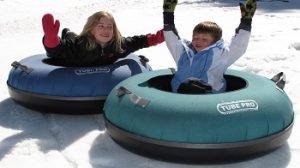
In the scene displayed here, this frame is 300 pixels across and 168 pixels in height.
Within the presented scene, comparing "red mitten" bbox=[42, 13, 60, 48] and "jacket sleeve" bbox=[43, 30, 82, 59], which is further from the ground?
"red mitten" bbox=[42, 13, 60, 48]

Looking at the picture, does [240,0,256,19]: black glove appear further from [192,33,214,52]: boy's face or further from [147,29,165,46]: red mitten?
[147,29,165,46]: red mitten

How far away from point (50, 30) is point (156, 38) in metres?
1.16

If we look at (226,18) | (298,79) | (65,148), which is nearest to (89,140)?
(65,148)

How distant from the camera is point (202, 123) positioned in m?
3.10

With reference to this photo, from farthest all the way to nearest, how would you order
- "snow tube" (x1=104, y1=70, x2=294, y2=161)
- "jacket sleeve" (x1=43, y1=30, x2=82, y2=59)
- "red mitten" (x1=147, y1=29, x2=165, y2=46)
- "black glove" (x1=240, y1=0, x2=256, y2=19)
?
"red mitten" (x1=147, y1=29, x2=165, y2=46) < "jacket sleeve" (x1=43, y1=30, x2=82, y2=59) < "black glove" (x1=240, y1=0, x2=256, y2=19) < "snow tube" (x1=104, y1=70, x2=294, y2=161)

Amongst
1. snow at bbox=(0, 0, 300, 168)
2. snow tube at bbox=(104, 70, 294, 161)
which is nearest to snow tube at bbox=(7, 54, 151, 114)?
snow at bbox=(0, 0, 300, 168)

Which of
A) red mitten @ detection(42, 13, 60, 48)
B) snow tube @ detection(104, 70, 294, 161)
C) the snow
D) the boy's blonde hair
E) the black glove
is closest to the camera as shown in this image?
snow tube @ detection(104, 70, 294, 161)

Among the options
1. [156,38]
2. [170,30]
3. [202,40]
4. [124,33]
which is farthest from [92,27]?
[124,33]

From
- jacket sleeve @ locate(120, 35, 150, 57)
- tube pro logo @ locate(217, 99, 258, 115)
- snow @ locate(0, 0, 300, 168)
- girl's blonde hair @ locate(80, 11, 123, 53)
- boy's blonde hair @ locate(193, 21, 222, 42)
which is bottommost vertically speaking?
snow @ locate(0, 0, 300, 168)

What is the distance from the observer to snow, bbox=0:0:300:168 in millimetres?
3455

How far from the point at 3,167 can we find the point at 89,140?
77 centimetres

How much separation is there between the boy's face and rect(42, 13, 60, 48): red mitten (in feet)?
4.00

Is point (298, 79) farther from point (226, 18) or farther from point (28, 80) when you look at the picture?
point (226, 18)

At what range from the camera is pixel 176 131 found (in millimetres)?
3113
